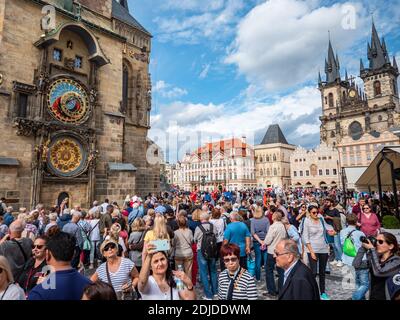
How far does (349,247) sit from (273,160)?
6736 centimetres

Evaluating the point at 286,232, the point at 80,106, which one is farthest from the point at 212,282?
the point at 80,106

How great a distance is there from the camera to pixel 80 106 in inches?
541

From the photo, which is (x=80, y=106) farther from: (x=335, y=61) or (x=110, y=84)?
(x=335, y=61)

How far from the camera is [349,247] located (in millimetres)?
4938

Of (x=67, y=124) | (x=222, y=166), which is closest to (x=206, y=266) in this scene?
(x=67, y=124)

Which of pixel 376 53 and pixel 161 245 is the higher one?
pixel 376 53

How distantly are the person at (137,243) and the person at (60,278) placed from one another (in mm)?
2471

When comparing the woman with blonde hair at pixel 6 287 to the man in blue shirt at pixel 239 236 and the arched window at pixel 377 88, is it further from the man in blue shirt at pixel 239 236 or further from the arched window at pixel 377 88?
the arched window at pixel 377 88

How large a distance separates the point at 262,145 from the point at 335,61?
34235 millimetres

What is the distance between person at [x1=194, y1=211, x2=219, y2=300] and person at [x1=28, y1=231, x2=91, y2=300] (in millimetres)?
3242

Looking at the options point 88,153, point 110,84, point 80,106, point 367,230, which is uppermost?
point 110,84

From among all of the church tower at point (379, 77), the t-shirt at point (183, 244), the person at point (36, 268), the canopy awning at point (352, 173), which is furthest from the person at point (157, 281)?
the church tower at point (379, 77)

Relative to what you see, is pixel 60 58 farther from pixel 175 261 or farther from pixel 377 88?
pixel 377 88

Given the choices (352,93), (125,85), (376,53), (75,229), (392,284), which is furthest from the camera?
(352,93)
